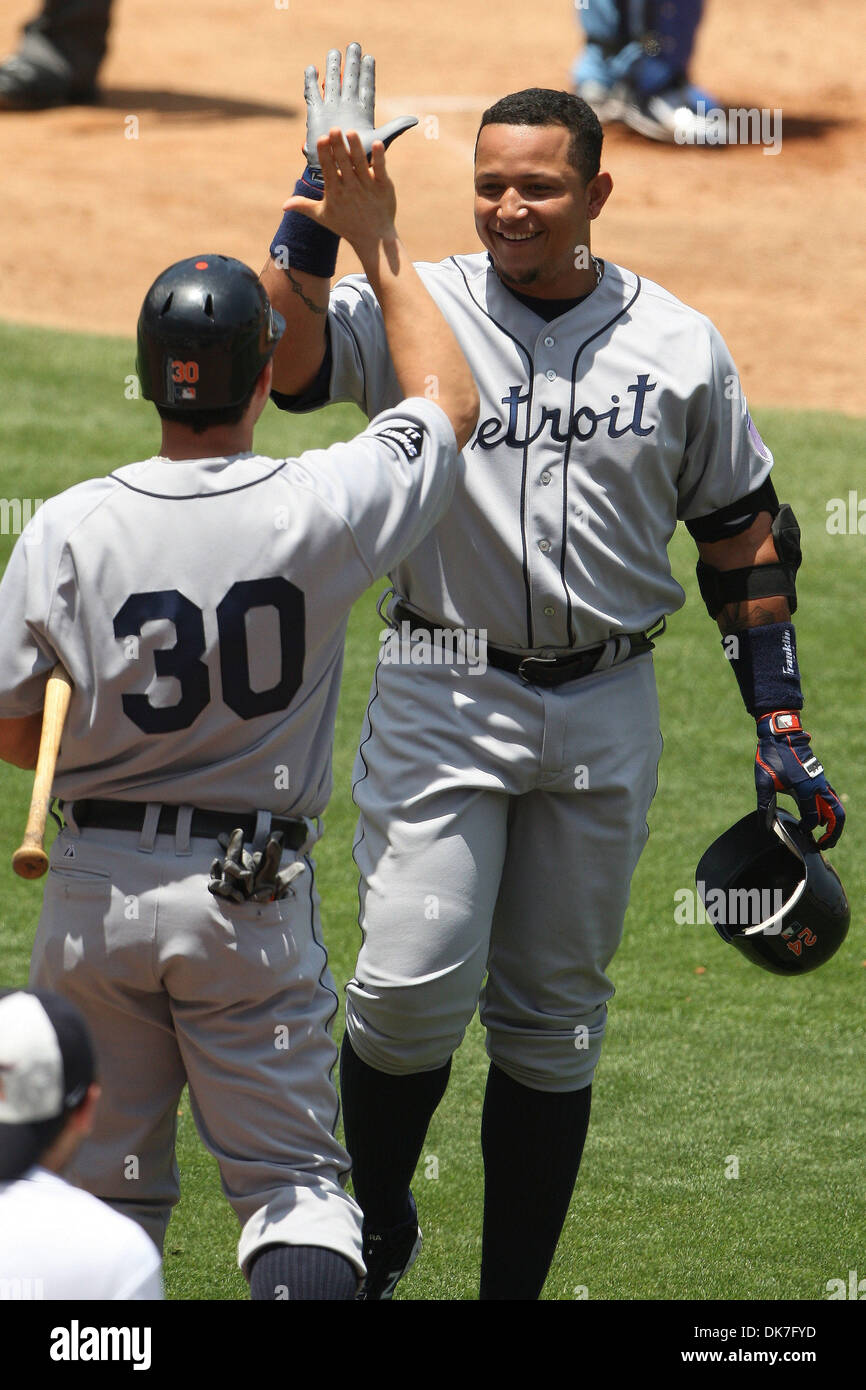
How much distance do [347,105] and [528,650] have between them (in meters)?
0.99

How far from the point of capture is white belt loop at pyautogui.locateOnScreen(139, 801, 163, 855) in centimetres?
266

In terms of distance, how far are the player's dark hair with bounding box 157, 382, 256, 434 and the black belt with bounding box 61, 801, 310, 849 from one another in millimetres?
553

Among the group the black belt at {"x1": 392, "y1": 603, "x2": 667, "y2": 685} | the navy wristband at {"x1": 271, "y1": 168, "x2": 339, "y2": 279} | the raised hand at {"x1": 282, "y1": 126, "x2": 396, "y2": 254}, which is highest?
the raised hand at {"x1": 282, "y1": 126, "x2": 396, "y2": 254}

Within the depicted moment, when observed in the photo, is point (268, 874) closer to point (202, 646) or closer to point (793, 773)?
point (202, 646)

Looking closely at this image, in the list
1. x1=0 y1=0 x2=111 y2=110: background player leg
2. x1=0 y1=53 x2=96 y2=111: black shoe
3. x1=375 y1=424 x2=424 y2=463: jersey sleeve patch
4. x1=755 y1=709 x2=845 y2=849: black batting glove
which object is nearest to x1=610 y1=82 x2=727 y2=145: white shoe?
x1=0 y1=0 x2=111 y2=110: background player leg

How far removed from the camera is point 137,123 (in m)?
15.9

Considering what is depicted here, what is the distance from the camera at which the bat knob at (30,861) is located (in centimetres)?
239

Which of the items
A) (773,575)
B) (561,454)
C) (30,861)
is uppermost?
(561,454)

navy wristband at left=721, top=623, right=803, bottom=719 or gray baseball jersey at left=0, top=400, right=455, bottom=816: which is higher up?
gray baseball jersey at left=0, top=400, right=455, bottom=816

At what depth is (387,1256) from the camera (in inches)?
138

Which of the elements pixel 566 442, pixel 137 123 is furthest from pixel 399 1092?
pixel 137 123

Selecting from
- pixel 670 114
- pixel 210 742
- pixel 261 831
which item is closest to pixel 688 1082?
pixel 261 831

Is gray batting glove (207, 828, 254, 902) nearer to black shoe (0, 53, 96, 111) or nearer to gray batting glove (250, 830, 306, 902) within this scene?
gray batting glove (250, 830, 306, 902)

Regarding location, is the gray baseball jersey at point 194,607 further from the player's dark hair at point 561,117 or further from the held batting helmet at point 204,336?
the player's dark hair at point 561,117
